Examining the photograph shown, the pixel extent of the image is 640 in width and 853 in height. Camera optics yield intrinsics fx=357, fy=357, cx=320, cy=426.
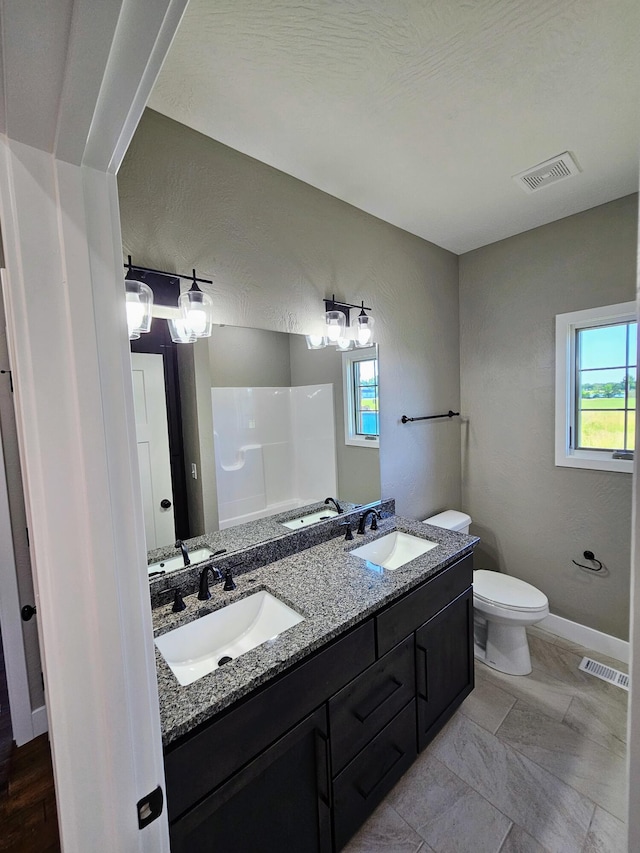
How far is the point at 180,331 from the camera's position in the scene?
1.37m

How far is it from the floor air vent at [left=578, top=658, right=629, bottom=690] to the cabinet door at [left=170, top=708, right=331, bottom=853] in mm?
1816

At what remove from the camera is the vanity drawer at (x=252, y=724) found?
2.75ft

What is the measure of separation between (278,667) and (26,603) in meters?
1.48

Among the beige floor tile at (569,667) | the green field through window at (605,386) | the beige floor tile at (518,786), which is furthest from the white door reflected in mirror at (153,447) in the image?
the green field through window at (605,386)

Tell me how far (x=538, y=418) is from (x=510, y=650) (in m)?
1.45

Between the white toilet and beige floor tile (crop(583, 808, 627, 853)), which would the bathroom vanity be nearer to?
the white toilet

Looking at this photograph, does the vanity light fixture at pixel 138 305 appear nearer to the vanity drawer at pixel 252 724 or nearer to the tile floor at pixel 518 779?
the vanity drawer at pixel 252 724

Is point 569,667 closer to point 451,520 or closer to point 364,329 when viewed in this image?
point 451,520

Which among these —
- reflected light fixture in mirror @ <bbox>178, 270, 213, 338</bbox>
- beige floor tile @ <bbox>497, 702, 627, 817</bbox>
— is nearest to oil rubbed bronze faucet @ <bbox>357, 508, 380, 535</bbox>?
beige floor tile @ <bbox>497, 702, 627, 817</bbox>

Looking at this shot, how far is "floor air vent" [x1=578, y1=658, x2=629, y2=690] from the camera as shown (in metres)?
2.01

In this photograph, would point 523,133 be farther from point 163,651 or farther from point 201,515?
point 163,651

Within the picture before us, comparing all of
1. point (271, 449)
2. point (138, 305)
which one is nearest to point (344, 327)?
point (271, 449)

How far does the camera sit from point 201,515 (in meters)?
1.51

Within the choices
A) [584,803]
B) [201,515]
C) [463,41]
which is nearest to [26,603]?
[201,515]
